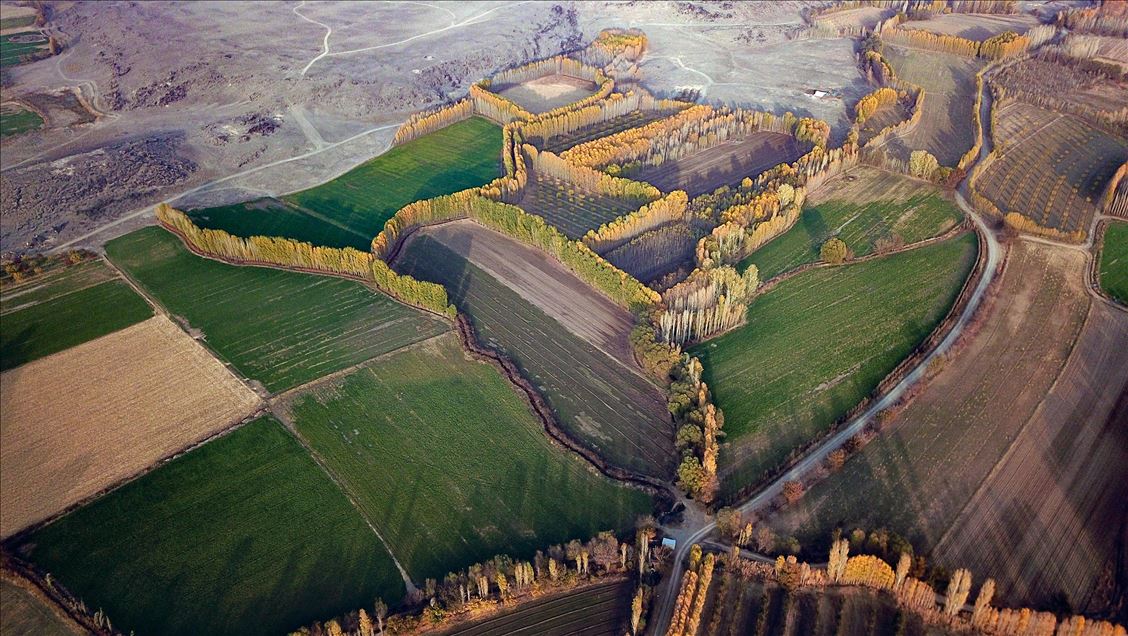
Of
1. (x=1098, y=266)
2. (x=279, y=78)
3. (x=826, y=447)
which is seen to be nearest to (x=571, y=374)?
(x=826, y=447)

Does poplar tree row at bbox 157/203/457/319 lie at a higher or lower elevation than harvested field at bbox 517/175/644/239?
lower

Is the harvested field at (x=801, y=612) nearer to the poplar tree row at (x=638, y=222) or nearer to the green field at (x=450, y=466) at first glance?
the green field at (x=450, y=466)

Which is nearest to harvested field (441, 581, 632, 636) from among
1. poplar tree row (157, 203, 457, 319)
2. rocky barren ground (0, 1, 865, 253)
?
poplar tree row (157, 203, 457, 319)

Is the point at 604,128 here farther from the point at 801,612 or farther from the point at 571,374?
the point at 801,612

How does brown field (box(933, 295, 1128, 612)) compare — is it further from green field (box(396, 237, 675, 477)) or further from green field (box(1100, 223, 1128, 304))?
green field (box(396, 237, 675, 477))

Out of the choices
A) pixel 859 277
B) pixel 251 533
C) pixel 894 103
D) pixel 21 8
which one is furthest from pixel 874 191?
pixel 21 8

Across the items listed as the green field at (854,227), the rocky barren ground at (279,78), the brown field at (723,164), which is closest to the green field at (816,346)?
the green field at (854,227)
